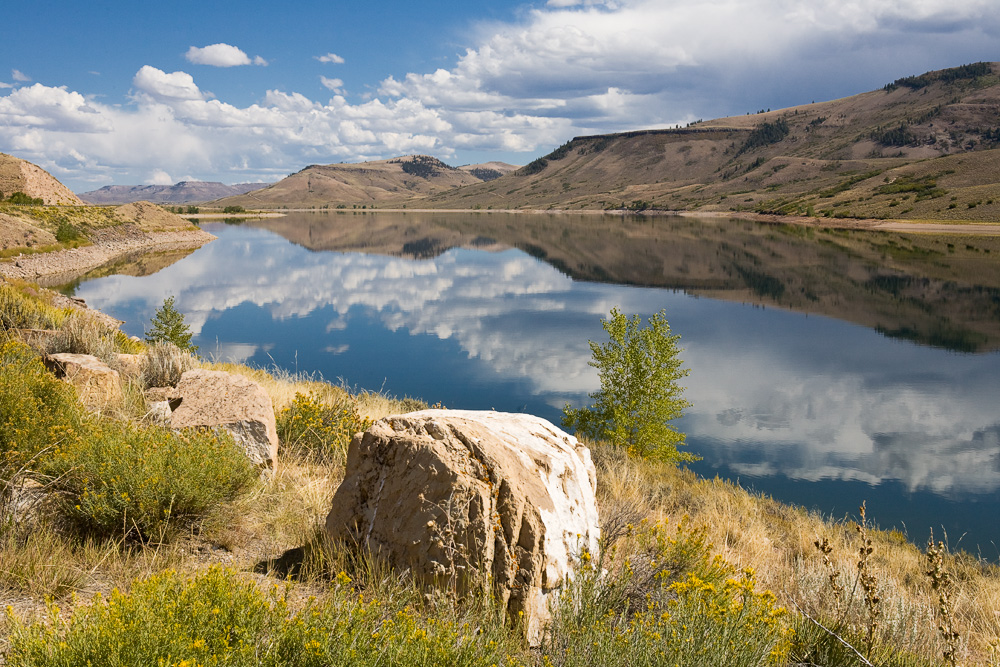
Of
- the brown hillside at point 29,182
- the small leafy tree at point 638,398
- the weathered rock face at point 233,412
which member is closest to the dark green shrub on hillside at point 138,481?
the weathered rock face at point 233,412

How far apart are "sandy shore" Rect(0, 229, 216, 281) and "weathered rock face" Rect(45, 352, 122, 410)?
31.8m

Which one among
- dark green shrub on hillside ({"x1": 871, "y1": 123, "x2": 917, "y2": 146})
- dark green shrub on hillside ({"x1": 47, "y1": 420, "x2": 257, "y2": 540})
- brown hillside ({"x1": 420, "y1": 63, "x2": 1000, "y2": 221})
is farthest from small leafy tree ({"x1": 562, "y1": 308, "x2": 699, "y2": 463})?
dark green shrub on hillside ({"x1": 871, "y1": 123, "x2": 917, "y2": 146})

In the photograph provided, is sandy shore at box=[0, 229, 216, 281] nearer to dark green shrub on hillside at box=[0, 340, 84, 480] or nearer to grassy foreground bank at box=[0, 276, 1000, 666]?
dark green shrub on hillside at box=[0, 340, 84, 480]

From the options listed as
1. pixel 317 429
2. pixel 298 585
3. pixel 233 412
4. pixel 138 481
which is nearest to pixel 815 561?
pixel 298 585

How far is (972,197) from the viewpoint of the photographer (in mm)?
70375

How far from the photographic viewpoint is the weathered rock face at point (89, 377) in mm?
7820

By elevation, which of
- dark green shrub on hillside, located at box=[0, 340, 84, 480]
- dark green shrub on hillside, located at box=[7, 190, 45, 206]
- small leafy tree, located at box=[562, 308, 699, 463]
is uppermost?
dark green shrub on hillside, located at box=[7, 190, 45, 206]

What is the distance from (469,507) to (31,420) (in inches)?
155

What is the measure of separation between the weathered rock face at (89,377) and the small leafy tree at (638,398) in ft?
34.6

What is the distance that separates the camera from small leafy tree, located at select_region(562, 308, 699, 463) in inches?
585

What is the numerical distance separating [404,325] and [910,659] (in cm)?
2711

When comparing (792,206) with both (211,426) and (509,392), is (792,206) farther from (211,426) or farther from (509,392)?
(211,426)

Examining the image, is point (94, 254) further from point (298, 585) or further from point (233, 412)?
point (298, 585)

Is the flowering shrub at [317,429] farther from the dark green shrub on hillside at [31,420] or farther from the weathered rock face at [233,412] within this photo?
the dark green shrub on hillside at [31,420]
